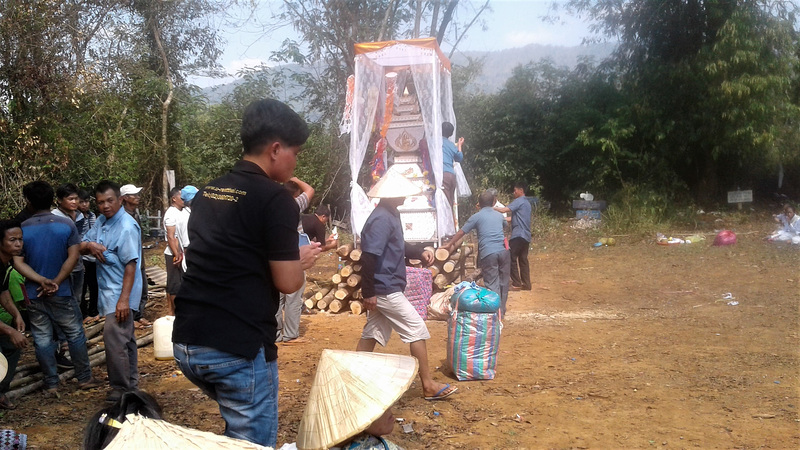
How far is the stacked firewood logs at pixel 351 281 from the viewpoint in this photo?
8.87 m

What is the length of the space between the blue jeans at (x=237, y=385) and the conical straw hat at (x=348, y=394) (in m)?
0.17

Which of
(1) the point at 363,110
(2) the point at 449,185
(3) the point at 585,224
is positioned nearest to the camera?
(2) the point at 449,185

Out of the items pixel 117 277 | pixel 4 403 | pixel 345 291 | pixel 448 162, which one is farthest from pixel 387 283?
pixel 448 162

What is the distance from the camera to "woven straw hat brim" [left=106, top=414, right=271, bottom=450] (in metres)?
1.79

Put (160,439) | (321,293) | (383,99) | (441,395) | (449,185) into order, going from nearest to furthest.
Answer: (160,439) < (441,395) < (321,293) < (449,185) < (383,99)

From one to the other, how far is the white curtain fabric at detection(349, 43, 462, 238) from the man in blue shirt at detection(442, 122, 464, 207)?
0.27 m

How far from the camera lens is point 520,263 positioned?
10.0 meters

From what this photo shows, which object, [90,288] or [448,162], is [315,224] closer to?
[90,288]

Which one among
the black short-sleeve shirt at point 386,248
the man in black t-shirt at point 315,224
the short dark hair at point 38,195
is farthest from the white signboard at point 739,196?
the short dark hair at point 38,195

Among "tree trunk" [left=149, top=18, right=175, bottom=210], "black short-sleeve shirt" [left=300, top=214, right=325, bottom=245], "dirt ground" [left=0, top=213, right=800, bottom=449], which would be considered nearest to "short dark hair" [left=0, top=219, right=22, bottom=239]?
"dirt ground" [left=0, top=213, right=800, bottom=449]

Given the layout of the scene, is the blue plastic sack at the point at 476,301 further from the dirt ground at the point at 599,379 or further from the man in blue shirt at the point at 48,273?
the man in blue shirt at the point at 48,273

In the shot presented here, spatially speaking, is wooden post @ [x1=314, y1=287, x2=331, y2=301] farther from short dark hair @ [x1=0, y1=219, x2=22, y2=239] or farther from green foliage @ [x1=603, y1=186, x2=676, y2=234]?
green foliage @ [x1=603, y1=186, x2=676, y2=234]

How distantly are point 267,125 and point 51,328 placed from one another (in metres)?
4.05

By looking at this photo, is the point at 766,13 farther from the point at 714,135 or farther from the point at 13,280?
the point at 13,280
